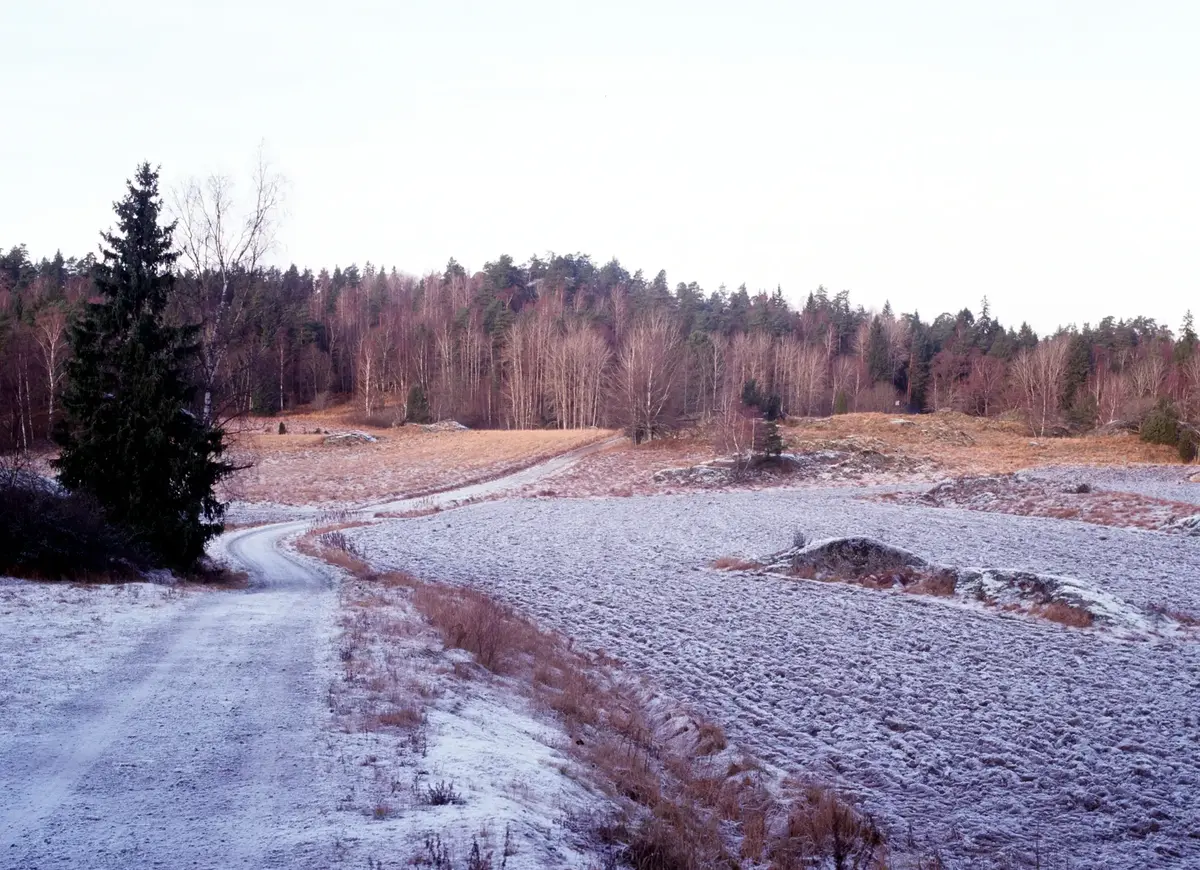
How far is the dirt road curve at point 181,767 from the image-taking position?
5.56 meters

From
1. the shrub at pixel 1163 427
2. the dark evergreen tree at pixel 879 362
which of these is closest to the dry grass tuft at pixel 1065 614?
the shrub at pixel 1163 427

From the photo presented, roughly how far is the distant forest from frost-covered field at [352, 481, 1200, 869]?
38920mm

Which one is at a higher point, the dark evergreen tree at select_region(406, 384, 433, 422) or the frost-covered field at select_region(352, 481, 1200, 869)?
the dark evergreen tree at select_region(406, 384, 433, 422)

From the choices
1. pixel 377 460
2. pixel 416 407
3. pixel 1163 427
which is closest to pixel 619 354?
pixel 416 407

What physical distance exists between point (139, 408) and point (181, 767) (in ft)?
48.5

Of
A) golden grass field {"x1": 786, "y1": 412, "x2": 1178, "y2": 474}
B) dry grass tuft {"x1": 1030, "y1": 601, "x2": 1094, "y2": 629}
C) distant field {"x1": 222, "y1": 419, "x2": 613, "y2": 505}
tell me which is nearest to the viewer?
dry grass tuft {"x1": 1030, "y1": 601, "x2": 1094, "y2": 629}

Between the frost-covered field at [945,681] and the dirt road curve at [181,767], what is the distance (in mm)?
5313

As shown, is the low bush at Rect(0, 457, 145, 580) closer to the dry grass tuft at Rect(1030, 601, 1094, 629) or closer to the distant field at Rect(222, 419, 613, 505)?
the dry grass tuft at Rect(1030, 601, 1094, 629)

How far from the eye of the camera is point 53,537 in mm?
16422

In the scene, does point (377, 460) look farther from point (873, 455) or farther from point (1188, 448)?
point (1188, 448)

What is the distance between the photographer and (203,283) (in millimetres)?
23281

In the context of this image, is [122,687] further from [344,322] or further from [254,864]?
[344,322]

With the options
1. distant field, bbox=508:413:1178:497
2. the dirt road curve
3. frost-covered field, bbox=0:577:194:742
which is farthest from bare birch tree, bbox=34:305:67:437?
the dirt road curve

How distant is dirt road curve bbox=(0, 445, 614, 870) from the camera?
5.56 meters
